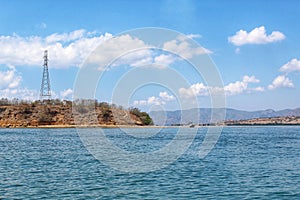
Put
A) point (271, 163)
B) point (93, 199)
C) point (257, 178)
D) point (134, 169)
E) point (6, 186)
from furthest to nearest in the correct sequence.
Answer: point (271, 163) → point (134, 169) → point (257, 178) → point (6, 186) → point (93, 199)

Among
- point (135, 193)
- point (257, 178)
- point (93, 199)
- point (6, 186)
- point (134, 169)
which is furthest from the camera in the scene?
point (134, 169)

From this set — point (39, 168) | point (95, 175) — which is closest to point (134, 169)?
point (95, 175)

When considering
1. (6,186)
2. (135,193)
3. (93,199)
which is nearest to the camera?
(93,199)

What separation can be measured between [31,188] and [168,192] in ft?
35.9

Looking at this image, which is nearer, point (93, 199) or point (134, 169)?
point (93, 199)

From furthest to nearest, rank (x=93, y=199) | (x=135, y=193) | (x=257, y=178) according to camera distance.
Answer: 1. (x=257, y=178)
2. (x=135, y=193)
3. (x=93, y=199)

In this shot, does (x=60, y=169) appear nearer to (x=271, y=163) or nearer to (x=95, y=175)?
(x=95, y=175)

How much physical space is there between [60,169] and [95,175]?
6393 millimetres

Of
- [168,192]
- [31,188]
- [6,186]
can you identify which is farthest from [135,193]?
[6,186]

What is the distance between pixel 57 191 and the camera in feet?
111

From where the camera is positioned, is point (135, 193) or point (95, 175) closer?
point (135, 193)

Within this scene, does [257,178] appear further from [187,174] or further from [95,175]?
[95,175]

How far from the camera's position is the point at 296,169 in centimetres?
4847

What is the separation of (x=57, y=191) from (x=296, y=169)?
27296mm
